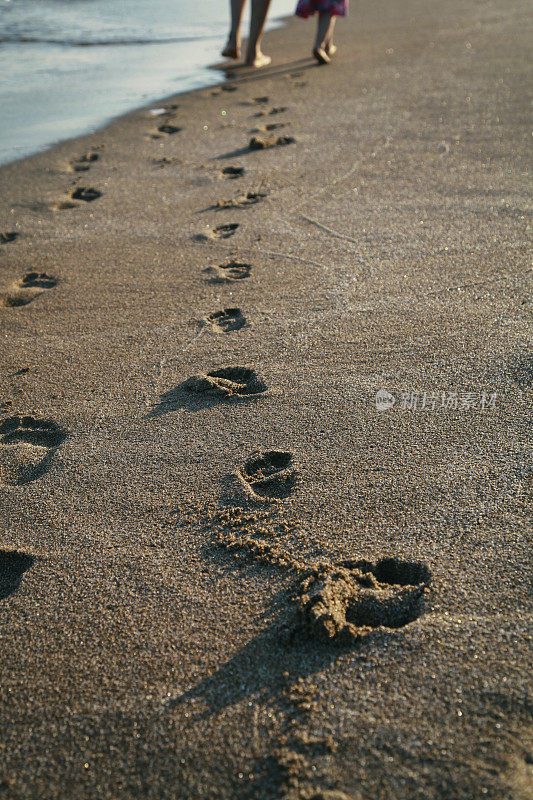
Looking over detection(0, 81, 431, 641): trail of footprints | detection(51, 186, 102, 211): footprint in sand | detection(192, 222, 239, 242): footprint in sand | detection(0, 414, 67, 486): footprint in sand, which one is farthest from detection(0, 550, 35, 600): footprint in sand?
detection(51, 186, 102, 211): footprint in sand

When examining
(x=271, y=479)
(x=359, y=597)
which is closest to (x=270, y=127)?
(x=271, y=479)

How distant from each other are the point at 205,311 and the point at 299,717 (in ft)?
4.95

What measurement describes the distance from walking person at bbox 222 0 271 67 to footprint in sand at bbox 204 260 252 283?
3.71 meters

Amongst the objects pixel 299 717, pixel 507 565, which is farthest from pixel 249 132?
pixel 299 717

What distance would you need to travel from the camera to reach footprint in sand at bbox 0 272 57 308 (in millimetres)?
2502

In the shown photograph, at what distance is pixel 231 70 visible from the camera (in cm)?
552

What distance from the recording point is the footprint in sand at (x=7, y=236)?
2.94m

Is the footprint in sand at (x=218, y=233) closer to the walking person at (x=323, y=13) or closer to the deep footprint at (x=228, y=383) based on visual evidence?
the deep footprint at (x=228, y=383)

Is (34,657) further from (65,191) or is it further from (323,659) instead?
(65,191)

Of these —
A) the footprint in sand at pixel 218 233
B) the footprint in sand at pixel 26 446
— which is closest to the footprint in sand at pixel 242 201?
the footprint in sand at pixel 218 233

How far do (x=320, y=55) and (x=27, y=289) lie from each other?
3826 millimetres

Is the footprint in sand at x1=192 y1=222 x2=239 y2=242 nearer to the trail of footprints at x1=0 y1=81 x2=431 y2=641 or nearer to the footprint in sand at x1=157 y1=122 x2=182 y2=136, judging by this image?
the trail of footprints at x1=0 y1=81 x2=431 y2=641

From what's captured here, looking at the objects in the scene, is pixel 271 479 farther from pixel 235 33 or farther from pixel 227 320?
pixel 235 33

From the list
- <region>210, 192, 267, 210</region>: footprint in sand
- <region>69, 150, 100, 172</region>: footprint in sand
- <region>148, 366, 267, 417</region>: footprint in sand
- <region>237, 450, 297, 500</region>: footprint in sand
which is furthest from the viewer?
<region>69, 150, 100, 172</region>: footprint in sand
